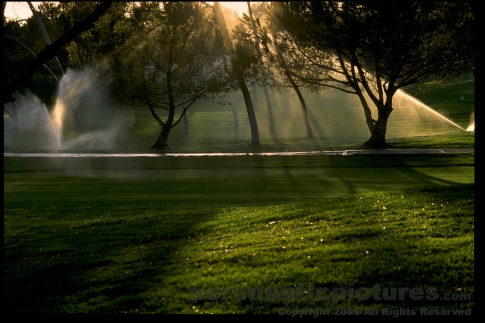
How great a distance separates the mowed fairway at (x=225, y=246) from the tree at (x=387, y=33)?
9.01 m

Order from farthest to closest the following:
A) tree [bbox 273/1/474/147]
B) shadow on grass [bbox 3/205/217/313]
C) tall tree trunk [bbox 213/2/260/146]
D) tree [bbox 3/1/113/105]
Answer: tall tree trunk [bbox 213/2/260/146], tree [bbox 273/1/474/147], tree [bbox 3/1/113/105], shadow on grass [bbox 3/205/217/313]

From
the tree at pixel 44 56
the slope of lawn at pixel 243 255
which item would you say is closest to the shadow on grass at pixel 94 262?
the slope of lawn at pixel 243 255

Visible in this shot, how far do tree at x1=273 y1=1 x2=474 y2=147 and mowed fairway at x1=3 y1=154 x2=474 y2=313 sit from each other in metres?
9.01

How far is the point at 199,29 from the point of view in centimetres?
3594

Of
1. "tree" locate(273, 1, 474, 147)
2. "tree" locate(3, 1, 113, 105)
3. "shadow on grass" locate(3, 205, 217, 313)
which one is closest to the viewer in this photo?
"shadow on grass" locate(3, 205, 217, 313)

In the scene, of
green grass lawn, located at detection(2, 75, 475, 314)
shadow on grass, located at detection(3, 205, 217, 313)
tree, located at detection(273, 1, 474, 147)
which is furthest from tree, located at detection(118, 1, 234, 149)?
shadow on grass, located at detection(3, 205, 217, 313)

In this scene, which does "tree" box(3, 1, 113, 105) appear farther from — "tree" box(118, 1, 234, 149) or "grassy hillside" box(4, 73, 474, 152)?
"tree" box(118, 1, 234, 149)

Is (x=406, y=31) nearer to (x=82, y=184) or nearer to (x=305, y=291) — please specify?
(x=82, y=184)

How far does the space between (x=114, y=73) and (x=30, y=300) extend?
105ft

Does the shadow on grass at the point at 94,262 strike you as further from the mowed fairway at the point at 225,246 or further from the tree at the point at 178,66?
the tree at the point at 178,66

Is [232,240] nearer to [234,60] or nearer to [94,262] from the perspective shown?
[94,262]

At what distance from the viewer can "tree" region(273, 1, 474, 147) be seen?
24.2 m

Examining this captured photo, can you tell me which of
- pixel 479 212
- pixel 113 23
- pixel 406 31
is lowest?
pixel 479 212

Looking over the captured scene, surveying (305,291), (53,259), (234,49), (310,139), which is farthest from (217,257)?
(310,139)
